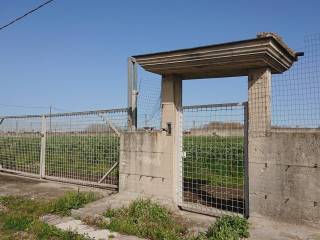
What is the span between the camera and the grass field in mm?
6646

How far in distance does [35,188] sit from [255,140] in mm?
6127

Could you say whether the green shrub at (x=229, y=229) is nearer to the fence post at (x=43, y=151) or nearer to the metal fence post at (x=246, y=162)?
the metal fence post at (x=246, y=162)

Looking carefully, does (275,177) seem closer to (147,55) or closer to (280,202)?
(280,202)

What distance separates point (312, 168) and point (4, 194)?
23.1 feet

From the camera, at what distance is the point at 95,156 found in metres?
8.84

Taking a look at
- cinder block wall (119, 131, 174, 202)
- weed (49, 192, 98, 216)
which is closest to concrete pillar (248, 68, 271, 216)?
cinder block wall (119, 131, 174, 202)

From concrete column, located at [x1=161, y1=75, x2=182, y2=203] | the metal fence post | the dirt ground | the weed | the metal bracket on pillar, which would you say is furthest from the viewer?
the dirt ground

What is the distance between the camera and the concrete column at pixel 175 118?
7102mm

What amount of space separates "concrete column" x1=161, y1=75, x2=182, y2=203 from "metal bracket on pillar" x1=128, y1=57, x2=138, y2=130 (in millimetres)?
1076

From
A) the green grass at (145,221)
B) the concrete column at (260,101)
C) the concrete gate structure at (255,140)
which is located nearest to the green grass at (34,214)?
the green grass at (145,221)

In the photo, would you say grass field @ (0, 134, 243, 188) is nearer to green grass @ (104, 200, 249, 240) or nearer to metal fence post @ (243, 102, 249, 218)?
metal fence post @ (243, 102, 249, 218)

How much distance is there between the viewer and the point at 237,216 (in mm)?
5809

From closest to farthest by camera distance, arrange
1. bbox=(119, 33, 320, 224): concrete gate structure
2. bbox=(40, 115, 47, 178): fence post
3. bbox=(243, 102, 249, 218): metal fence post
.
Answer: bbox=(119, 33, 320, 224): concrete gate structure → bbox=(243, 102, 249, 218): metal fence post → bbox=(40, 115, 47, 178): fence post

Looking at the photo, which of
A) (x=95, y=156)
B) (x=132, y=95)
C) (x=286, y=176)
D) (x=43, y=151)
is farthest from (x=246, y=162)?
(x=43, y=151)
